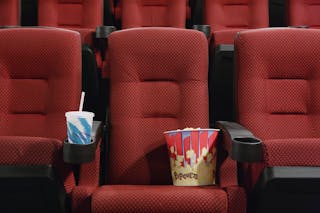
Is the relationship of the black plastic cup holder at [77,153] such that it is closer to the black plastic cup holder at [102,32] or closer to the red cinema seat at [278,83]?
the red cinema seat at [278,83]

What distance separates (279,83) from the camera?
67 cm

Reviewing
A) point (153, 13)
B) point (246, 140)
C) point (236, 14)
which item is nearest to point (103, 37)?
point (153, 13)

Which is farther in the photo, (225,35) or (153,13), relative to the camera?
(153,13)

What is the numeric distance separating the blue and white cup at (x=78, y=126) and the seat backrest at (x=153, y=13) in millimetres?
640

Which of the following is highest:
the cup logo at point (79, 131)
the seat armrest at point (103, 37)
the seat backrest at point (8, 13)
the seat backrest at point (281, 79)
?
the seat backrest at point (8, 13)

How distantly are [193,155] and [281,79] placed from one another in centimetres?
20

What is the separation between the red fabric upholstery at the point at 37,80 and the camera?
66 cm

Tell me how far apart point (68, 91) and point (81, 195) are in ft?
0.56

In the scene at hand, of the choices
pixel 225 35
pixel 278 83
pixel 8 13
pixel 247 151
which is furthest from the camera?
pixel 8 13

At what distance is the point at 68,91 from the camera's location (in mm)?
657

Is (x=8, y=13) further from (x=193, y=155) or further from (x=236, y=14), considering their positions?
(x=193, y=155)

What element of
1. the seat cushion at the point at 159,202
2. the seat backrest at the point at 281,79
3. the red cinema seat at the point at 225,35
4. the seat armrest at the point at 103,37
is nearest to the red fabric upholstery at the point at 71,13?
the seat armrest at the point at 103,37

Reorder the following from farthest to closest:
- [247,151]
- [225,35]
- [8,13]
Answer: [8,13] < [225,35] < [247,151]

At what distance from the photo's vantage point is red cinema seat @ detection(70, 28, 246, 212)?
2.14ft
